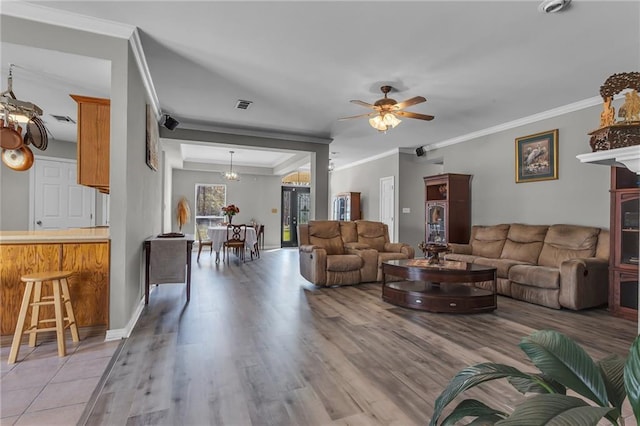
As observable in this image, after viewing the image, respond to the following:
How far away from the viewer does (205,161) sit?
948 cm

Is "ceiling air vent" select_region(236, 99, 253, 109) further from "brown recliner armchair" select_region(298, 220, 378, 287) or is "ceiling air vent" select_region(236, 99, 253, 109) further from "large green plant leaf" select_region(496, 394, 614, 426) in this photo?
"large green plant leaf" select_region(496, 394, 614, 426)

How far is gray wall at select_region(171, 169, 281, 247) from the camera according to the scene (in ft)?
31.8

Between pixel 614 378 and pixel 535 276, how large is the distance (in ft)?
11.9

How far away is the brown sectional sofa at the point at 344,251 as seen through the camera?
487 cm

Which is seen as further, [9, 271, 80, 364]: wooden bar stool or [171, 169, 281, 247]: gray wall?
[171, 169, 281, 247]: gray wall

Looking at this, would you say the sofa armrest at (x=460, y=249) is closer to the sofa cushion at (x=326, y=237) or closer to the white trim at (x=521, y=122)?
the sofa cushion at (x=326, y=237)

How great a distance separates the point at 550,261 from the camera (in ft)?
14.5

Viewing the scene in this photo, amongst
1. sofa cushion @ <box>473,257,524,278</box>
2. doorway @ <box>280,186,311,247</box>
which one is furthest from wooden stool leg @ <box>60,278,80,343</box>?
doorway @ <box>280,186,311,247</box>

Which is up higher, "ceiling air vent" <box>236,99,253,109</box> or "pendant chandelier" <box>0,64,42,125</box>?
"ceiling air vent" <box>236,99,253,109</box>

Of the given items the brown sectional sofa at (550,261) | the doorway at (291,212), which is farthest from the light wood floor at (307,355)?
the doorway at (291,212)

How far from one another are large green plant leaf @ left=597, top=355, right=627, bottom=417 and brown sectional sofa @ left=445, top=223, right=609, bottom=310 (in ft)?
11.2

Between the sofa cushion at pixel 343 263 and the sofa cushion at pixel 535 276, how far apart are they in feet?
6.79

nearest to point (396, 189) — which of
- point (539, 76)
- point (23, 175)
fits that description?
point (539, 76)

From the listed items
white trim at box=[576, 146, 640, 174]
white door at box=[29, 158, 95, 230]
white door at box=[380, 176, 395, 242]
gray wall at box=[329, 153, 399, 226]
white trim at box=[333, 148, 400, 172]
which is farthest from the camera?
gray wall at box=[329, 153, 399, 226]
